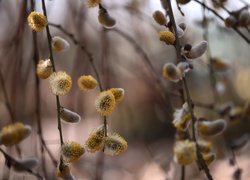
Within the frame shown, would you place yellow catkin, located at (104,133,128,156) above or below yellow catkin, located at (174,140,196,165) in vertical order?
above

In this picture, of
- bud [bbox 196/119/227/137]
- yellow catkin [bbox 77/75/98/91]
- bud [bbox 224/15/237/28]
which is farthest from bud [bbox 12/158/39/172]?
bud [bbox 224/15/237/28]

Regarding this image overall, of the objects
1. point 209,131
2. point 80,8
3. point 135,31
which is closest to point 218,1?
point 209,131

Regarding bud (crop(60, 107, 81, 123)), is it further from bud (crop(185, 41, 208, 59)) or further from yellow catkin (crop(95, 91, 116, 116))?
bud (crop(185, 41, 208, 59))

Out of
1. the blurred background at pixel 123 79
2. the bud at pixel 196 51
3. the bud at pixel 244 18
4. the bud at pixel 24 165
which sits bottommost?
the bud at pixel 24 165

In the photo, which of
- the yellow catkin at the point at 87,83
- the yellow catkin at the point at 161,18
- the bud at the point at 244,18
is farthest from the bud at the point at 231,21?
the yellow catkin at the point at 87,83

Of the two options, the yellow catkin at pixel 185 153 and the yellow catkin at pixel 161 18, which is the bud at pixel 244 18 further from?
the yellow catkin at pixel 185 153

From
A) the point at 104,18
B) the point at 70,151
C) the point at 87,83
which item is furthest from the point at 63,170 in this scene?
the point at 104,18

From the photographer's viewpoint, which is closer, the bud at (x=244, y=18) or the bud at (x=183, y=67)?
the bud at (x=183, y=67)
